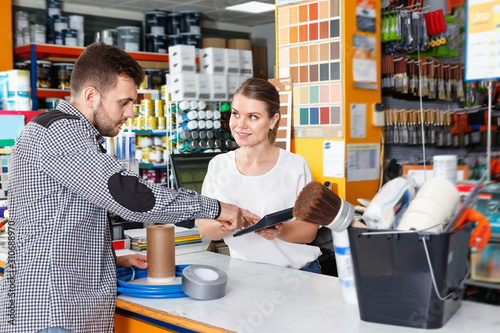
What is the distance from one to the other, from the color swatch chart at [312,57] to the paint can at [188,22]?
16.4ft

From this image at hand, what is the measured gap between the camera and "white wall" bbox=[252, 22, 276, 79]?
38.1ft

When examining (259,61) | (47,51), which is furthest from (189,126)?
(259,61)


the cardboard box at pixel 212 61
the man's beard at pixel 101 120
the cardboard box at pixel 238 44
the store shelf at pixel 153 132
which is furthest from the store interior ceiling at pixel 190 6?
the man's beard at pixel 101 120

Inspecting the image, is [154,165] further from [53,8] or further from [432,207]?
[432,207]

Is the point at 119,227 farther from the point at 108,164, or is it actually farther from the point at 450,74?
the point at 450,74

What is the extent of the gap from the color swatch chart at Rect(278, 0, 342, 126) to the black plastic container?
367 cm

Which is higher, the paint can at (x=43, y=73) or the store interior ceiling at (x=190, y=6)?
the store interior ceiling at (x=190, y=6)

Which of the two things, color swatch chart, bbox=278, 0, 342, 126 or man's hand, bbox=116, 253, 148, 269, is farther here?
color swatch chart, bbox=278, 0, 342, 126

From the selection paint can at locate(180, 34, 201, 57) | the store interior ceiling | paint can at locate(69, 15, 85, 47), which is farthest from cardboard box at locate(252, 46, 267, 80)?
paint can at locate(69, 15, 85, 47)

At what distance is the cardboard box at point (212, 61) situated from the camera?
21.8ft

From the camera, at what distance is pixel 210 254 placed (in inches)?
105

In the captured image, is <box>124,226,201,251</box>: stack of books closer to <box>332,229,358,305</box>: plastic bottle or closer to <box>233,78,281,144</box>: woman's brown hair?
<box>233,78,281,144</box>: woman's brown hair

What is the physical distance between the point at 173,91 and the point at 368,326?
511 cm

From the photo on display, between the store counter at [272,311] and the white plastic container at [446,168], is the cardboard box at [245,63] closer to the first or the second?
the store counter at [272,311]
